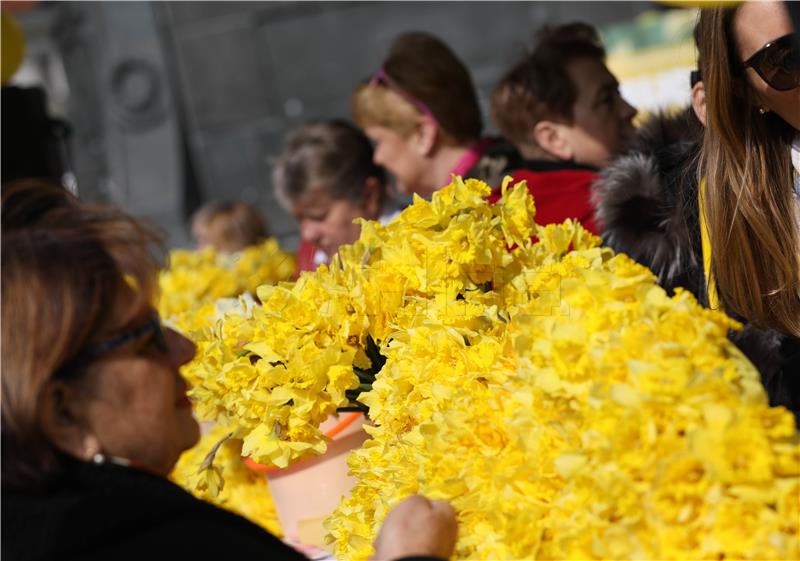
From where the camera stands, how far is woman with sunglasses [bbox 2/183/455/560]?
60.2 inches

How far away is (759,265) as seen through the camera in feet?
7.68

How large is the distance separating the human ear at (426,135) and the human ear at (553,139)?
16.8 inches

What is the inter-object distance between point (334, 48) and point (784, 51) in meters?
6.07

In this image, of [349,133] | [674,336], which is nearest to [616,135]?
[349,133]

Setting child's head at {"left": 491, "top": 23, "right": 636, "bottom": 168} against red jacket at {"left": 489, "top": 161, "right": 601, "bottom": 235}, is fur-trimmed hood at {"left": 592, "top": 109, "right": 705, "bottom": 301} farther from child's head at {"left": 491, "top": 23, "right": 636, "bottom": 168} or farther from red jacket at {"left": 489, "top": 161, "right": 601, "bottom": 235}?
child's head at {"left": 491, "top": 23, "right": 636, "bottom": 168}

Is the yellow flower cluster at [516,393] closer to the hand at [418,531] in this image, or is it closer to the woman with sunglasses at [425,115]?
the hand at [418,531]

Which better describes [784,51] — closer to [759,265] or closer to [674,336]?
[759,265]

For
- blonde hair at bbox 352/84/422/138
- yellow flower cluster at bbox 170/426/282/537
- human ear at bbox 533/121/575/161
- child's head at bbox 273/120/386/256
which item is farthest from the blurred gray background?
yellow flower cluster at bbox 170/426/282/537

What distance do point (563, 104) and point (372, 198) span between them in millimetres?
1189

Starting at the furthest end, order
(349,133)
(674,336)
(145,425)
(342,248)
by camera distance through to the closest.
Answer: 1. (349,133)
2. (342,248)
3. (145,425)
4. (674,336)

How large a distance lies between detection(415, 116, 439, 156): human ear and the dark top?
2.47 meters

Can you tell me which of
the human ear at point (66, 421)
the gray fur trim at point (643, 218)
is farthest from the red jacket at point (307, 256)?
the human ear at point (66, 421)

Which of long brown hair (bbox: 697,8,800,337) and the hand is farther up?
long brown hair (bbox: 697,8,800,337)

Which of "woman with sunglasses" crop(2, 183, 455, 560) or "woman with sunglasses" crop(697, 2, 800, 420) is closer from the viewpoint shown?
"woman with sunglasses" crop(2, 183, 455, 560)
